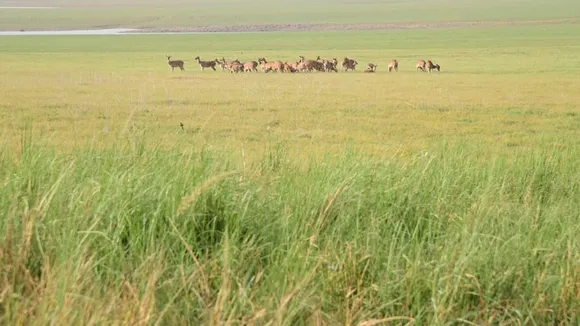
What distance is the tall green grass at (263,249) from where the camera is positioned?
3842 millimetres

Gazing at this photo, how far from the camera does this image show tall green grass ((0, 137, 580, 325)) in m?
3.84

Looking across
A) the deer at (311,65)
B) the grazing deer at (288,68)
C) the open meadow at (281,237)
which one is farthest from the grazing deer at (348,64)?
the open meadow at (281,237)

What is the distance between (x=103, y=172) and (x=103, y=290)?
1.42 metres

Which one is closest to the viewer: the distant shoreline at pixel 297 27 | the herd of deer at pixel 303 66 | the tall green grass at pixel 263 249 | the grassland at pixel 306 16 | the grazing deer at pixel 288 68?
the tall green grass at pixel 263 249

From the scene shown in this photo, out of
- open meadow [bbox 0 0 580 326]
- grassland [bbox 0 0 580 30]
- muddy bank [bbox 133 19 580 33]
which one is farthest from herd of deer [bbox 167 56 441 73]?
grassland [bbox 0 0 580 30]

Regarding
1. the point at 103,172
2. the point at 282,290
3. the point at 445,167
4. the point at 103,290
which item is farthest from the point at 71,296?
the point at 445,167

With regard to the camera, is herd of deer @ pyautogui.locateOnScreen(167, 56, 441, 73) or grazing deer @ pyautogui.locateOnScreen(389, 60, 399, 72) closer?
herd of deer @ pyautogui.locateOnScreen(167, 56, 441, 73)

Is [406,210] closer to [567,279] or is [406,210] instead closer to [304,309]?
[567,279]

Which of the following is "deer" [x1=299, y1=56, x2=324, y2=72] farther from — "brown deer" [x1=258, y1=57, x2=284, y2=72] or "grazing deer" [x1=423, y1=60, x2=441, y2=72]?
"grazing deer" [x1=423, y1=60, x2=441, y2=72]

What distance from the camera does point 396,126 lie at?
16781mm

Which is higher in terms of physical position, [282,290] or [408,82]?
[282,290]

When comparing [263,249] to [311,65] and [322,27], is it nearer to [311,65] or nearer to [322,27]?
[311,65]

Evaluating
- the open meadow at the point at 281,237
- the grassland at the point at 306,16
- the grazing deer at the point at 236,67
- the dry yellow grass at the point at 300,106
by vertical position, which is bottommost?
the grassland at the point at 306,16

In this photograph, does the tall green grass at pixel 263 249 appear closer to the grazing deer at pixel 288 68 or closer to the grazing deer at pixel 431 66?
the grazing deer at pixel 288 68
